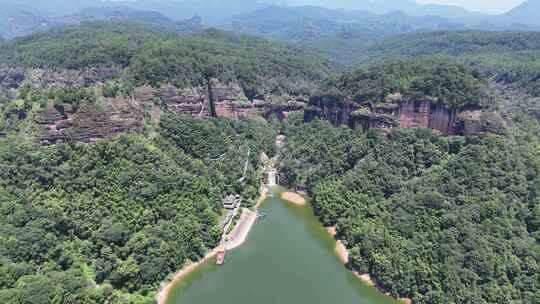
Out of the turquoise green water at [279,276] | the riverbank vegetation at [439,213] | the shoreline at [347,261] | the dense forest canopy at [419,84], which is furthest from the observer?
the dense forest canopy at [419,84]

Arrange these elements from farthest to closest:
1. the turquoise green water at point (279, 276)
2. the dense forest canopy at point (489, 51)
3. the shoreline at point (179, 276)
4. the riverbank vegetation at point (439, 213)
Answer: the dense forest canopy at point (489, 51), the turquoise green water at point (279, 276), the shoreline at point (179, 276), the riverbank vegetation at point (439, 213)

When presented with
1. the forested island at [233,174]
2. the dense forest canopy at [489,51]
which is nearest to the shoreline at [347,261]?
the forested island at [233,174]

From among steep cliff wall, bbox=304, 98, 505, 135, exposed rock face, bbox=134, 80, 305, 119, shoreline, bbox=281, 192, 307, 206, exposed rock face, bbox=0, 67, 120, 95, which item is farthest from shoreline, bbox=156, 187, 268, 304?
exposed rock face, bbox=0, 67, 120, 95

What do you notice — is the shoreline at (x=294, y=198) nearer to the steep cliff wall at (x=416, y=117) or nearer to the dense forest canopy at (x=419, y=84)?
the steep cliff wall at (x=416, y=117)

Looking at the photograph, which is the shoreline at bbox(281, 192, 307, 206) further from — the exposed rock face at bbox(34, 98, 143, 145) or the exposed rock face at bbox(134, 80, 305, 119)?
the exposed rock face at bbox(34, 98, 143, 145)

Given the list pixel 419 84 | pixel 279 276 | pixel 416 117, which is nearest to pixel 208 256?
pixel 279 276

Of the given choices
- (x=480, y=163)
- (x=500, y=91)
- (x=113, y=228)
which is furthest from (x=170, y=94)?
(x=500, y=91)
